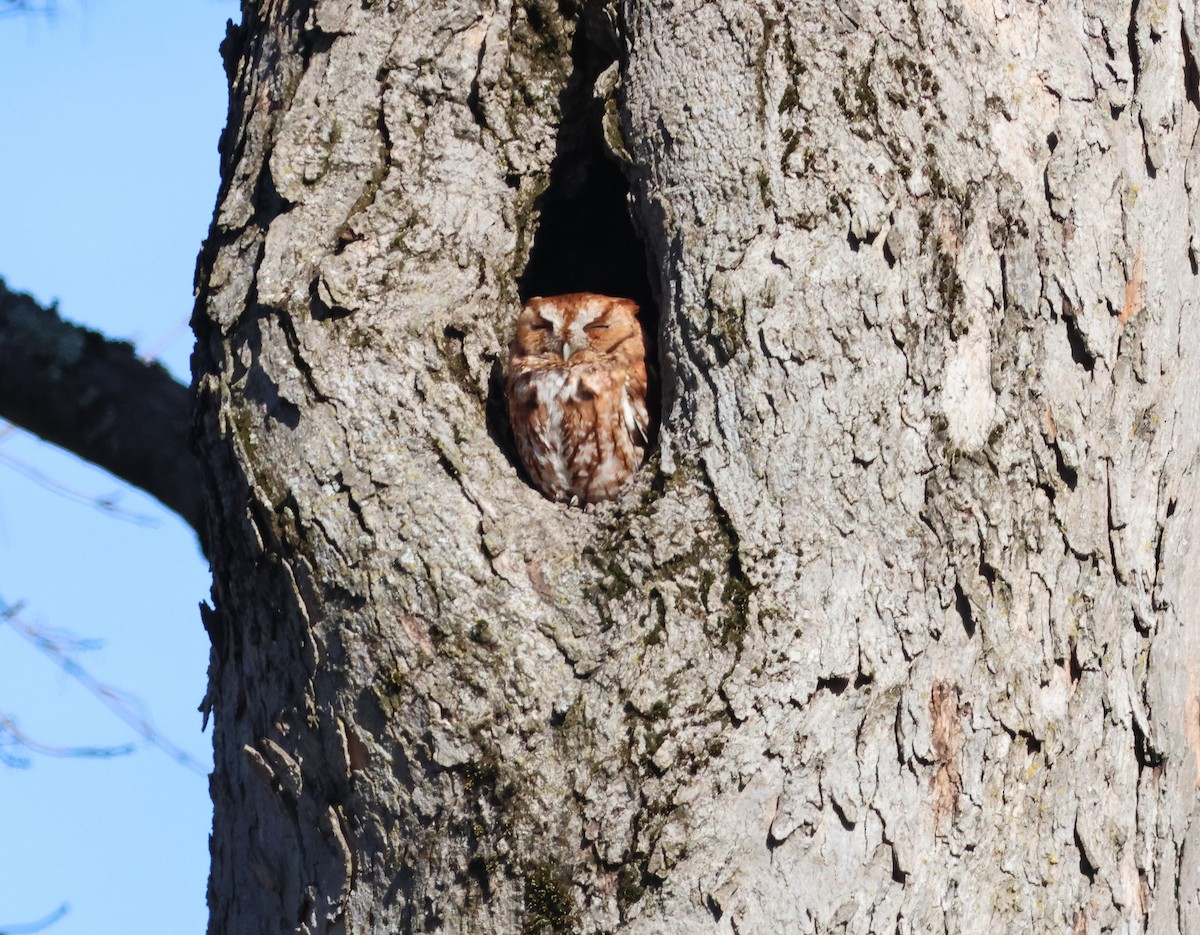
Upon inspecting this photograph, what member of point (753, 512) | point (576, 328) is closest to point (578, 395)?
point (576, 328)

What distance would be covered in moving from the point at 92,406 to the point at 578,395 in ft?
3.94

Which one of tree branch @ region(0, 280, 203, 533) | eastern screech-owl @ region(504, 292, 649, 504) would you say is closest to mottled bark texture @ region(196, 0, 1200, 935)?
eastern screech-owl @ region(504, 292, 649, 504)

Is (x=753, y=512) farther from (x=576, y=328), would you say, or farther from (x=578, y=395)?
(x=576, y=328)

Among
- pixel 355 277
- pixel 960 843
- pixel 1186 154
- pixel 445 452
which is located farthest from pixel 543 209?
pixel 960 843

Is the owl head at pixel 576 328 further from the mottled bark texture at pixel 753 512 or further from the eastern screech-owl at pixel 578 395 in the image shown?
the mottled bark texture at pixel 753 512

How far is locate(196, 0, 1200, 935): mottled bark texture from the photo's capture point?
7.25 feet

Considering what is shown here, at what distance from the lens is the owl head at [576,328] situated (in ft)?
10.8

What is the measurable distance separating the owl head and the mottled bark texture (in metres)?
0.57

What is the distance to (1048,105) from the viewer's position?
2.52 meters

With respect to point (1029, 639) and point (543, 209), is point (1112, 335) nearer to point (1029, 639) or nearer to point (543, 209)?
point (1029, 639)

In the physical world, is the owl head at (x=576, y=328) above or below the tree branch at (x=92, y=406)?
above

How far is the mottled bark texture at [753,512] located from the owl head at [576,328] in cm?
57

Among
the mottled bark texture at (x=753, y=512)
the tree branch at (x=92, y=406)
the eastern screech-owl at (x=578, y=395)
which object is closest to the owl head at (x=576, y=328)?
the eastern screech-owl at (x=578, y=395)

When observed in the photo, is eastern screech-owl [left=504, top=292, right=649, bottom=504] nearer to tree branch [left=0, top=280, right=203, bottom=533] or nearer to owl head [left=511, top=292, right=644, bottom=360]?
owl head [left=511, top=292, right=644, bottom=360]
